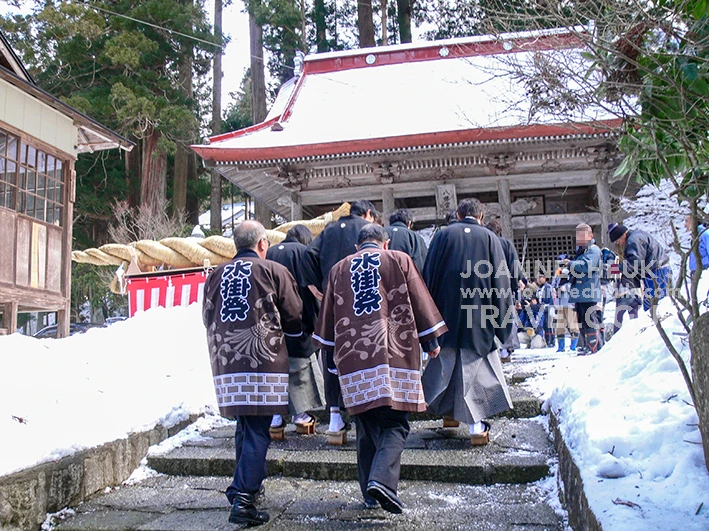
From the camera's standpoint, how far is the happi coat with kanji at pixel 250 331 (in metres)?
3.30

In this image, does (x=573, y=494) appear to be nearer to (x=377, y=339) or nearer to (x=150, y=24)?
(x=377, y=339)

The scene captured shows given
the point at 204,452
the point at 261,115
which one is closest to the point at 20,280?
the point at 204,452

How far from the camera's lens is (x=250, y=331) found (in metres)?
3.38

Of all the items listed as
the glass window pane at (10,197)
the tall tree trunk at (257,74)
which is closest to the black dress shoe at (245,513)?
the glass window pane at (10,197)

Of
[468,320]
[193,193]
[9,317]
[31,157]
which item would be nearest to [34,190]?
[31,157]

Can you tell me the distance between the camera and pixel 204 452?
13.8 ft

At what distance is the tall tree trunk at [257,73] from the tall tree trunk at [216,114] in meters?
1.23

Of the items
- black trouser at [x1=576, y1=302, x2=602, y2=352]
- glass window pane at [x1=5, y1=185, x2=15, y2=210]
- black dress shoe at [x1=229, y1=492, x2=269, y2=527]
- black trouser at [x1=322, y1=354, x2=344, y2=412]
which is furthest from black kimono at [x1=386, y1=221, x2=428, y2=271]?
glass window pane at [x1=5, y1=185, x2=15, y2=210]

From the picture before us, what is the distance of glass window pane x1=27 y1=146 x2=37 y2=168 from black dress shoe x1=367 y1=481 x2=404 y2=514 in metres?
8.42

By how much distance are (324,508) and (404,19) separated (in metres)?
21.6

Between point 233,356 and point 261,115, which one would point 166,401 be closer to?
point 233,356

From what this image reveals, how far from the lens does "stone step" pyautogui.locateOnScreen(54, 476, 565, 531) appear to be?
9.77 ft

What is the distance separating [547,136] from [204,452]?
7632 millimetres

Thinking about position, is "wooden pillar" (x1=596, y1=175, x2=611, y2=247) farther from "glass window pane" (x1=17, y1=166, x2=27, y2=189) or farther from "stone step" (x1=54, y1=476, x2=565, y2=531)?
"glass window pane" (x1=17, y1=166, x2=27, y2=189)
